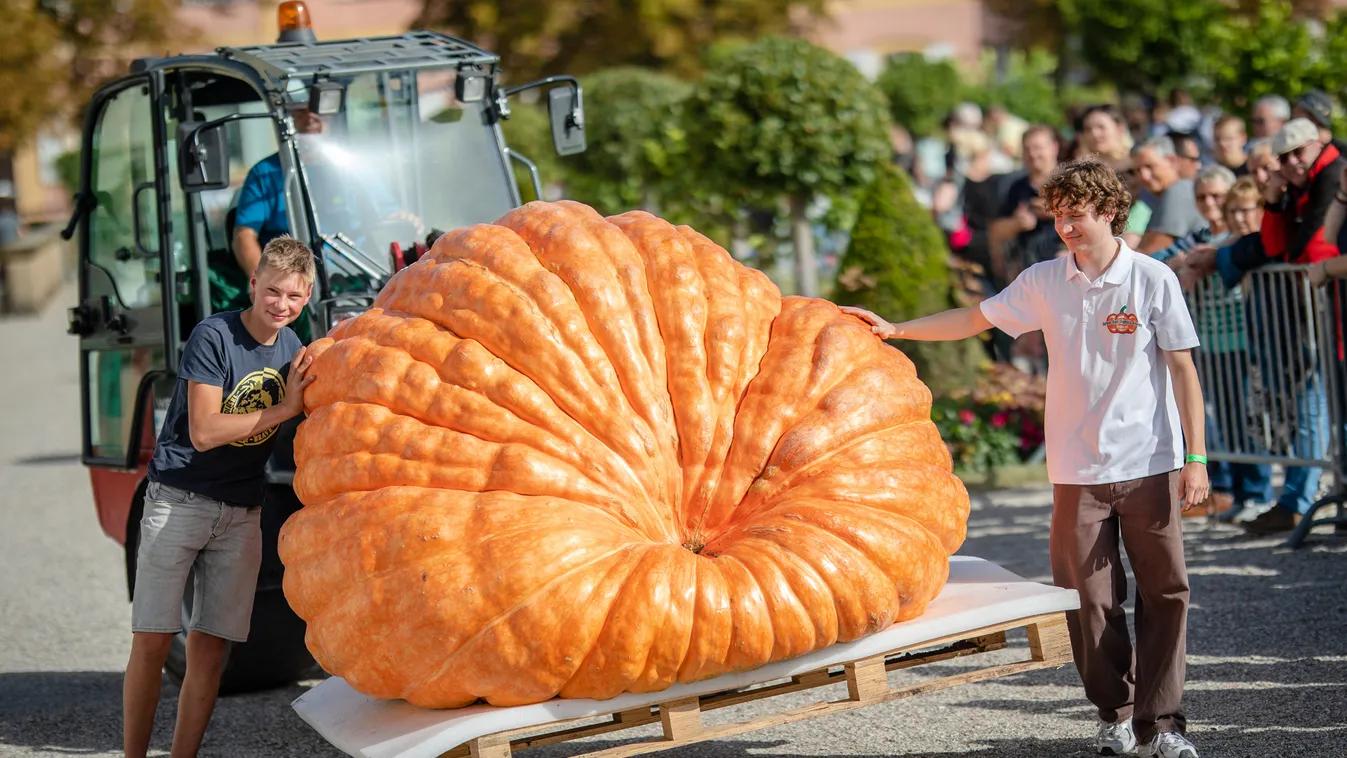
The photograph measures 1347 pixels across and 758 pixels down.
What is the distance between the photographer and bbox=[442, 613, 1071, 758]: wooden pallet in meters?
3.85

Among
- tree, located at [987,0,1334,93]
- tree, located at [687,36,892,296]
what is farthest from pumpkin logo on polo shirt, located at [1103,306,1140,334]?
tree, located at [987,0,1334,93]

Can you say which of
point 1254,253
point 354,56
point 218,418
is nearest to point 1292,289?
point 1254,253

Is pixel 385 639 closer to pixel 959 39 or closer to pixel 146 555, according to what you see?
pixel 146 555

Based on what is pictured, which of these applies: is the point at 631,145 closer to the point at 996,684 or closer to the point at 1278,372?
the point at 1278,372

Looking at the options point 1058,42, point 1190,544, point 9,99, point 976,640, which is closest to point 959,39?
point 1058,42

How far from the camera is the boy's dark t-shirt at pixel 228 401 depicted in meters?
4.52

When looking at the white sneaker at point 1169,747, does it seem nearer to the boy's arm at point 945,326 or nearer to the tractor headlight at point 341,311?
the boy's arm at point 945,326

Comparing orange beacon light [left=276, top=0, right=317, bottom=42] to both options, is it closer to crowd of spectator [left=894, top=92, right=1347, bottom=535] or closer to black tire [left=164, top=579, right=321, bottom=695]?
black tire [left=164, top=579, right=321, bottom=695]

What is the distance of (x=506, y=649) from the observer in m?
3.66

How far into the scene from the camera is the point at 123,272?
21.9ft

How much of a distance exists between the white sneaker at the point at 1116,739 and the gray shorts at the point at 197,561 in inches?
110

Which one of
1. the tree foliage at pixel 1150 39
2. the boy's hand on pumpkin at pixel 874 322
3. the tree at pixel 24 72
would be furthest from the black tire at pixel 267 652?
the tree at pixel 24 72

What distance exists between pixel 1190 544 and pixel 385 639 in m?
4.92

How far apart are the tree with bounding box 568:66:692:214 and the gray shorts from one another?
10.4 meters
